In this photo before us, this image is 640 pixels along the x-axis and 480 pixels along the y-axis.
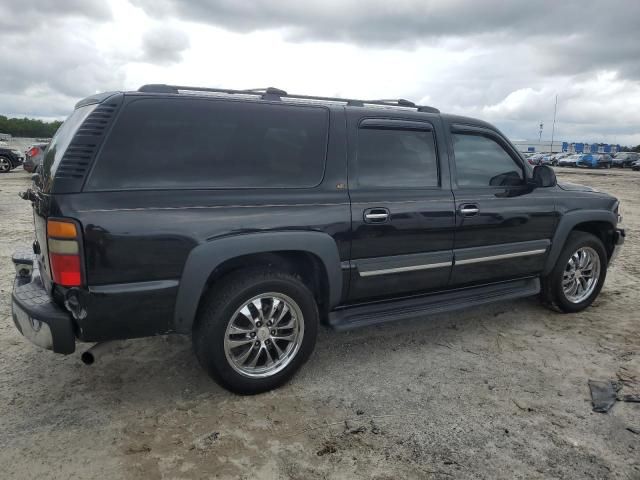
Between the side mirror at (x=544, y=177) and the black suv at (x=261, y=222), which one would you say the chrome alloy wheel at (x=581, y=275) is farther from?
the side mirror at (x=544, y=177)

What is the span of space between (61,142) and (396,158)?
223 cm

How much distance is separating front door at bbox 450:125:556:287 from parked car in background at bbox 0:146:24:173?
2026 centimetres

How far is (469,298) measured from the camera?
157 inches

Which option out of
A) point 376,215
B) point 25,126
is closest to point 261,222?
point 376,215

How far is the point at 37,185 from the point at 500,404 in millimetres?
3225

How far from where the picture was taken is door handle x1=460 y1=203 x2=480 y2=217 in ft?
12.4

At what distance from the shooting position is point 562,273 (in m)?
4.56

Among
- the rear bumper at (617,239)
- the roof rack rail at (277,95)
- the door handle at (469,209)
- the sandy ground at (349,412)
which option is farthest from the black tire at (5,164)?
the rear bumper at (617,239)

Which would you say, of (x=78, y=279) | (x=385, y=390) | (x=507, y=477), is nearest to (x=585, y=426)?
(x=507, y=477)

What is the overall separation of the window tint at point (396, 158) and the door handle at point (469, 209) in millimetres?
290

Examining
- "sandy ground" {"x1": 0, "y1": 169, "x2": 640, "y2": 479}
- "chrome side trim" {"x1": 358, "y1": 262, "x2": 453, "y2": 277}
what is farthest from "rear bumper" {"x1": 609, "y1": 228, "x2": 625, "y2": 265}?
"chrome side trim" {"x1": 358, "y1": 262, "x2": 453, "y2": 277}

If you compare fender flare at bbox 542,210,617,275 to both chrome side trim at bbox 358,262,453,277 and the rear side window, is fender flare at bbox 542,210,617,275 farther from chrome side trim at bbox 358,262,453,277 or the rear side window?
the rear side window

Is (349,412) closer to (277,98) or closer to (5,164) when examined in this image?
(277,98)

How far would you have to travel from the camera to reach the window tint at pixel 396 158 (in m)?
3.45
